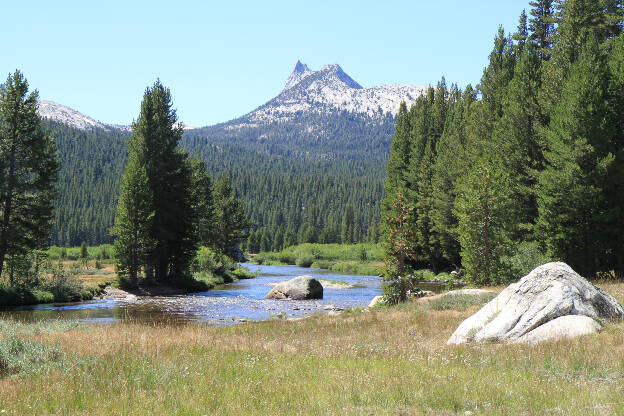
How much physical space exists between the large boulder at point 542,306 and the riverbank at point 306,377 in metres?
1.11

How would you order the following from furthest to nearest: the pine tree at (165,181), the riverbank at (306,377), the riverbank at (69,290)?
the pine tree at (165,181)
the riverbank at (69,290)
the riverbank at (306,377)

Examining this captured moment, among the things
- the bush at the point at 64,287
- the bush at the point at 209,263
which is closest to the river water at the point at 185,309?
the bush at the point at 64,287

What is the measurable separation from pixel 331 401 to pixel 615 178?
97.2 feet

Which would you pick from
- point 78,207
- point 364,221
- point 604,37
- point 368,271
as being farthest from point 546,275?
point 78,207

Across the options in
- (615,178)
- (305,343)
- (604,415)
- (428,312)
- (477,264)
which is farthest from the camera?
(477,264)

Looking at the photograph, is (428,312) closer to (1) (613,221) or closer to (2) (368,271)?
(1) (613,221)

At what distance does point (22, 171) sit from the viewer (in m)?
36.4

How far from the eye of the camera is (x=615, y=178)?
1185 inches

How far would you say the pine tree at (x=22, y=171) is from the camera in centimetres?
3509

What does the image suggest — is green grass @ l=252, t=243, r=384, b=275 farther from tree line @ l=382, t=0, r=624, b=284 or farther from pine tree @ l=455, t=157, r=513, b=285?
pine tree @ l=455, t=157, r=513, b=285

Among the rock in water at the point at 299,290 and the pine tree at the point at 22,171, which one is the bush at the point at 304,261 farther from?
the pine tree at the point at 22,171

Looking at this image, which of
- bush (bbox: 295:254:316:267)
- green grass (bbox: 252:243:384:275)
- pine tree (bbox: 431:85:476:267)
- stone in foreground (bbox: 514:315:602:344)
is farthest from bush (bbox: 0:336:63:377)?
bush (bbox: 295:254:316:267)

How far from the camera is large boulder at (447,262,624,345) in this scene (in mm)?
13562

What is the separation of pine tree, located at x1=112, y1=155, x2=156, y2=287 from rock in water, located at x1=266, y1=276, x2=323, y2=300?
1185 centimetres
